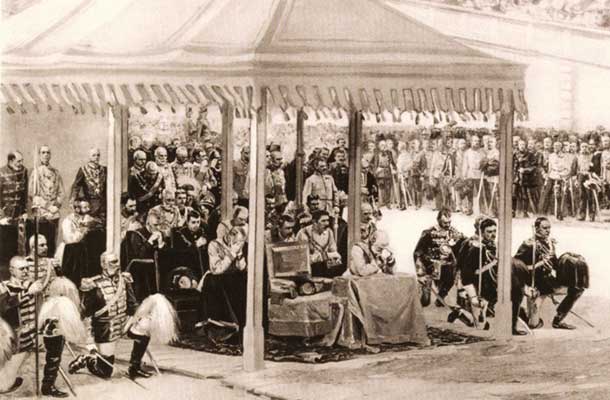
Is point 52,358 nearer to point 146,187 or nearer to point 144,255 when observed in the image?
point 144,255

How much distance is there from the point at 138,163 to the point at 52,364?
137 centimetres

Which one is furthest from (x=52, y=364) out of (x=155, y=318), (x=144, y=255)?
(x=144, y=255)

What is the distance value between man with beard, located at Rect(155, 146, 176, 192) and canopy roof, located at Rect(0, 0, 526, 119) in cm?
51

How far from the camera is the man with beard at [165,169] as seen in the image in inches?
340

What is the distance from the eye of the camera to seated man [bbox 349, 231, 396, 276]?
8641 millimetres

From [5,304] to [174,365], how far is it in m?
1.08

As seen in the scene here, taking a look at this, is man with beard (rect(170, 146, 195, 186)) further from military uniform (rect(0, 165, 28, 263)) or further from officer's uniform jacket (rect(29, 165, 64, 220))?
military uniform (rect(0, 165, 28, 263))

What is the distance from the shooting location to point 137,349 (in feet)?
27.4

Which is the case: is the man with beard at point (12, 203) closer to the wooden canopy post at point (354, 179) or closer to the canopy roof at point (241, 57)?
the canopy roof at point (241, 57)

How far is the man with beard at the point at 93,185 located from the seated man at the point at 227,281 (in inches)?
28.7

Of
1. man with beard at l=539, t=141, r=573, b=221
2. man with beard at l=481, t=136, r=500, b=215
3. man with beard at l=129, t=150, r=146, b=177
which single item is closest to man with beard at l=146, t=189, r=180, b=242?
man with beard at l=129, t=150, r=146, b=177

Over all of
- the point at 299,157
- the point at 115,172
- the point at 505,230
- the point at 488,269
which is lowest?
the point at 488,269

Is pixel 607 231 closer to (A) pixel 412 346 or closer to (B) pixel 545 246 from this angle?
(B) pixel 545 246

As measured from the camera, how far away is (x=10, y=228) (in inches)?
327
